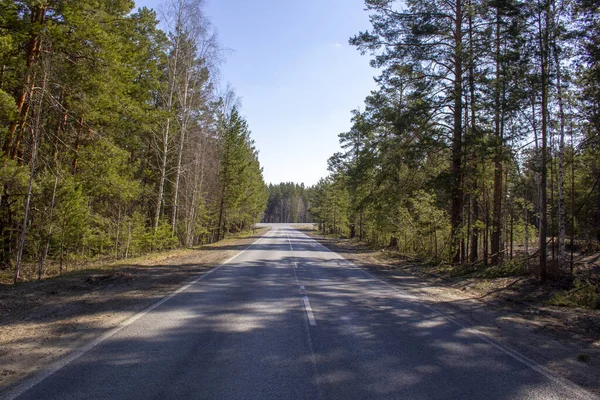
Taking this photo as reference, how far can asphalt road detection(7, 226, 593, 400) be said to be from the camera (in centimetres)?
414

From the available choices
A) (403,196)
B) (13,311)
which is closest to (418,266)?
(403,196)

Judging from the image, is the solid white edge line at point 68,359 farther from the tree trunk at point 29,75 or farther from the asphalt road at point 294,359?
the tree trunk at point 29,75

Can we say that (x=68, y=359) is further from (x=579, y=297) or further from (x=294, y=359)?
(x=579, y=297)

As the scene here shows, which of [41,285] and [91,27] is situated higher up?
[91,27]

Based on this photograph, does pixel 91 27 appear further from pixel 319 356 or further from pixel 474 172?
pixel 474 172

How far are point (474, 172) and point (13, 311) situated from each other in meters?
15.6

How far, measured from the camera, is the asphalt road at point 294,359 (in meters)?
4.14

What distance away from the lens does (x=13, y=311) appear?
25.3 feet

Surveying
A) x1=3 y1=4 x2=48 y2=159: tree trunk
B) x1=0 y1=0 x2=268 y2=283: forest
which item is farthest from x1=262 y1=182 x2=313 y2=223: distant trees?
x1=3 y1=4 x2=48 y2=159: tree trunk

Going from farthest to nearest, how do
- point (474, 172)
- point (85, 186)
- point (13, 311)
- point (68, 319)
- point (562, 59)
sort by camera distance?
1. point (85, 186)
2. point (474, 172)
3. point (562, 59)
4. point (13, 311)
5. point (68, 319)

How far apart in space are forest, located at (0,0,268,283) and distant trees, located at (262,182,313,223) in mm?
132319

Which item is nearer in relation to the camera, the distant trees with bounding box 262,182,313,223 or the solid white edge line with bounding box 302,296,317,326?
the solid white edge line with bounding box 302,296,317,326

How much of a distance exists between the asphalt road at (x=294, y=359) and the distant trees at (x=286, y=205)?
14926 cm

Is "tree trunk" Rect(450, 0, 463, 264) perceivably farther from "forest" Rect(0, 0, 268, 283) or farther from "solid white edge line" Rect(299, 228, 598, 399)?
"forest" Rect(0, 0, 268, 283)
